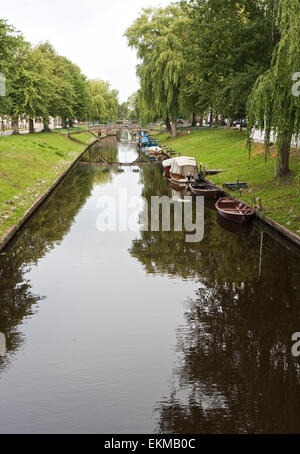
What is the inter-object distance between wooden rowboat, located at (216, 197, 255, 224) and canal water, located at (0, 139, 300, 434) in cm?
138

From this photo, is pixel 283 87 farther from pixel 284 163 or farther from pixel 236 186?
pixel 236 186

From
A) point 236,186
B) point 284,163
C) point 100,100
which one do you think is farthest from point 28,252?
point 100,100

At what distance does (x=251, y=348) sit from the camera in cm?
963

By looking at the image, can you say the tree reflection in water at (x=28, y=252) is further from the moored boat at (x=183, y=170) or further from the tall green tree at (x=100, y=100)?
the tall green tree at (x=100, y=100)

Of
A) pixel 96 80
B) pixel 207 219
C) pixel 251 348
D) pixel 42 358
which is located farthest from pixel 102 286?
pixel 96 80

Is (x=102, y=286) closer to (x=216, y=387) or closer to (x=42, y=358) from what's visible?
(x=42, y=358)

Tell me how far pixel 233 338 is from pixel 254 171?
811 inches

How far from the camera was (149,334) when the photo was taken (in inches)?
407

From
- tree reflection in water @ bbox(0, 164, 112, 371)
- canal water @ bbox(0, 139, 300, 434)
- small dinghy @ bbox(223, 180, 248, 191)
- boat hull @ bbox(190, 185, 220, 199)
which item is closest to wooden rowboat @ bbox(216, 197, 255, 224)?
canal water @ bbox(0, 139, 300, 434)

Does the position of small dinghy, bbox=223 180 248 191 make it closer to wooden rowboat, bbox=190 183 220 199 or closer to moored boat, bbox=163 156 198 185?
wooden rowboat, bbox=190 183 220 199
